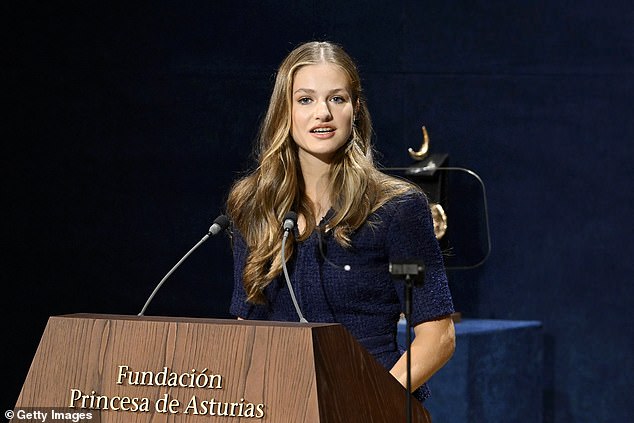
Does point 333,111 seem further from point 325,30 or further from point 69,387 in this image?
point 325,30

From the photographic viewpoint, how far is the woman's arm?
2.06m

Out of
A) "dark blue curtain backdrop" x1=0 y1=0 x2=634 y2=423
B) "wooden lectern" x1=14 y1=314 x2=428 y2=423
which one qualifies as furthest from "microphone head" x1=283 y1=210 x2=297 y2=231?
"dark blue curtain backdrop" x1=0 y1=0 x2=634 y2=423

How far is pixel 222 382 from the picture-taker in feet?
5.33

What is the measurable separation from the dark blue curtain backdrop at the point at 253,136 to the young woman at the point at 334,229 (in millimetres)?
2158

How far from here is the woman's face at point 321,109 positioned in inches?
87.1

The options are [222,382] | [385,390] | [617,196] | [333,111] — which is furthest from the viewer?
[617,196]

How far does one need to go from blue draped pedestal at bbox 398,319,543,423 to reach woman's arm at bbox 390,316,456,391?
1.49 meters

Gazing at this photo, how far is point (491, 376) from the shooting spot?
3891 millimetres

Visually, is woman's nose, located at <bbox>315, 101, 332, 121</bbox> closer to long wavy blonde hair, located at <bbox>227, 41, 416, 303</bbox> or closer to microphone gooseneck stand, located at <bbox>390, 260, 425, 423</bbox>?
long wavy blonde hair, located at <bbox>227, 41, 416, 303</bbox>

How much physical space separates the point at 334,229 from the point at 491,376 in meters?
Answer: 1.89

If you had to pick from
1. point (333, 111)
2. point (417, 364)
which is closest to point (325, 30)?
point (333, 111)

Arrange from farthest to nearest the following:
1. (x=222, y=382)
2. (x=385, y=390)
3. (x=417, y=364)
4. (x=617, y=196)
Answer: (x=617, y=196) → (x=417, y=364) → (x=385, y=390) → (x=222, y=382)

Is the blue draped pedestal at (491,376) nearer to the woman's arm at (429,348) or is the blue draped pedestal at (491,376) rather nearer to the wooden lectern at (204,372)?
the woman's arm at (429,348)

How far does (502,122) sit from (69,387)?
300 centimetres
